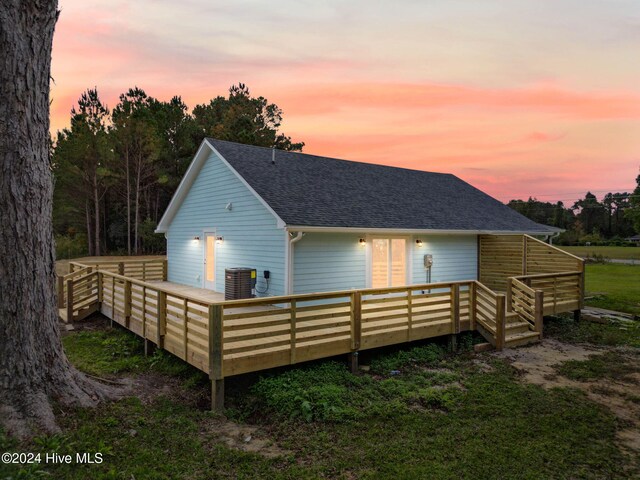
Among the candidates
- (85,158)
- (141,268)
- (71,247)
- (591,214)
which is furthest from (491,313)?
(591,214)

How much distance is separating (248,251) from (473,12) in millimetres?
9798

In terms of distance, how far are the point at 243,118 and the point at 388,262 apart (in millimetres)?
25478

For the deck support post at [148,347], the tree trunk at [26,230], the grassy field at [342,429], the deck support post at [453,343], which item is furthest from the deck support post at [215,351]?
the deck support post at [453,343]

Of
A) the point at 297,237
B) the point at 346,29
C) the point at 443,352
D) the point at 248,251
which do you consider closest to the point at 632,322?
the point at 443,352

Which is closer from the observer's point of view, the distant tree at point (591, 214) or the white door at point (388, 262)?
the white door at point (388, 262)

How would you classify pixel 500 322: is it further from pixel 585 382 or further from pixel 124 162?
pixel 124 162

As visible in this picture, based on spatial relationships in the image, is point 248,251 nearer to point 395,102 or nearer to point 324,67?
point 324,67

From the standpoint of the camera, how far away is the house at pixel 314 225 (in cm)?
984

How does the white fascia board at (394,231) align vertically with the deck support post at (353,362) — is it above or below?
above

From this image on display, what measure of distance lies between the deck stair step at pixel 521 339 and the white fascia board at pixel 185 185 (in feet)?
34.3

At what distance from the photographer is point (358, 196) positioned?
1263 cm

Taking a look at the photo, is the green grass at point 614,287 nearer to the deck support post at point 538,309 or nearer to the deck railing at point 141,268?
the deck support post at point 538,309

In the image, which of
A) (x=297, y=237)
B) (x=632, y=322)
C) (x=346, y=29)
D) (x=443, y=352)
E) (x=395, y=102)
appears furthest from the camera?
(x=395, y=102)

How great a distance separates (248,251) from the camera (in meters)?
11.1
